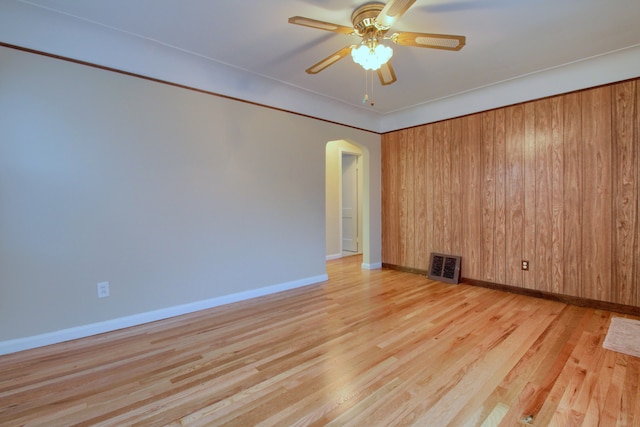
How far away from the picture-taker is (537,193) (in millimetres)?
3449

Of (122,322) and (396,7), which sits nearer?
(396,7)

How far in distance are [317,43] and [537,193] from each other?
3.05 meters

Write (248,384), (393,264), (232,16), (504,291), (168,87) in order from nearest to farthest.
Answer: (248,384), (232,16), (168,87), (504,291), (393,264)

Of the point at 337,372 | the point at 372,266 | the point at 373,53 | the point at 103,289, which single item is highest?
the point at 373,53

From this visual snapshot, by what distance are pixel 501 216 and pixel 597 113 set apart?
1.43 meters

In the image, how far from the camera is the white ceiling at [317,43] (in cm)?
219

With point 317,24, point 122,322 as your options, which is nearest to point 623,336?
point 317,24

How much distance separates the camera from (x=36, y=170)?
7.51ft

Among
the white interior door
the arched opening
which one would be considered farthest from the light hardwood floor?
the white interior door

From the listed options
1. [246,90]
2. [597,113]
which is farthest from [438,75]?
[246,90]

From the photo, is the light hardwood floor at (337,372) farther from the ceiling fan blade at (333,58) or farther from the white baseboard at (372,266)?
the ceiling fan blade at (333,58)

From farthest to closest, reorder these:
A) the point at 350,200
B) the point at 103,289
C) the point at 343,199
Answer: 1. the point at 343,199
2. the point at 350,200
3. the point at 103,289

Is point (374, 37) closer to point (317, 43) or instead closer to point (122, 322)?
point (317, 43)

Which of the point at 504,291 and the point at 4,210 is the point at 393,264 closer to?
the point at 504,291
